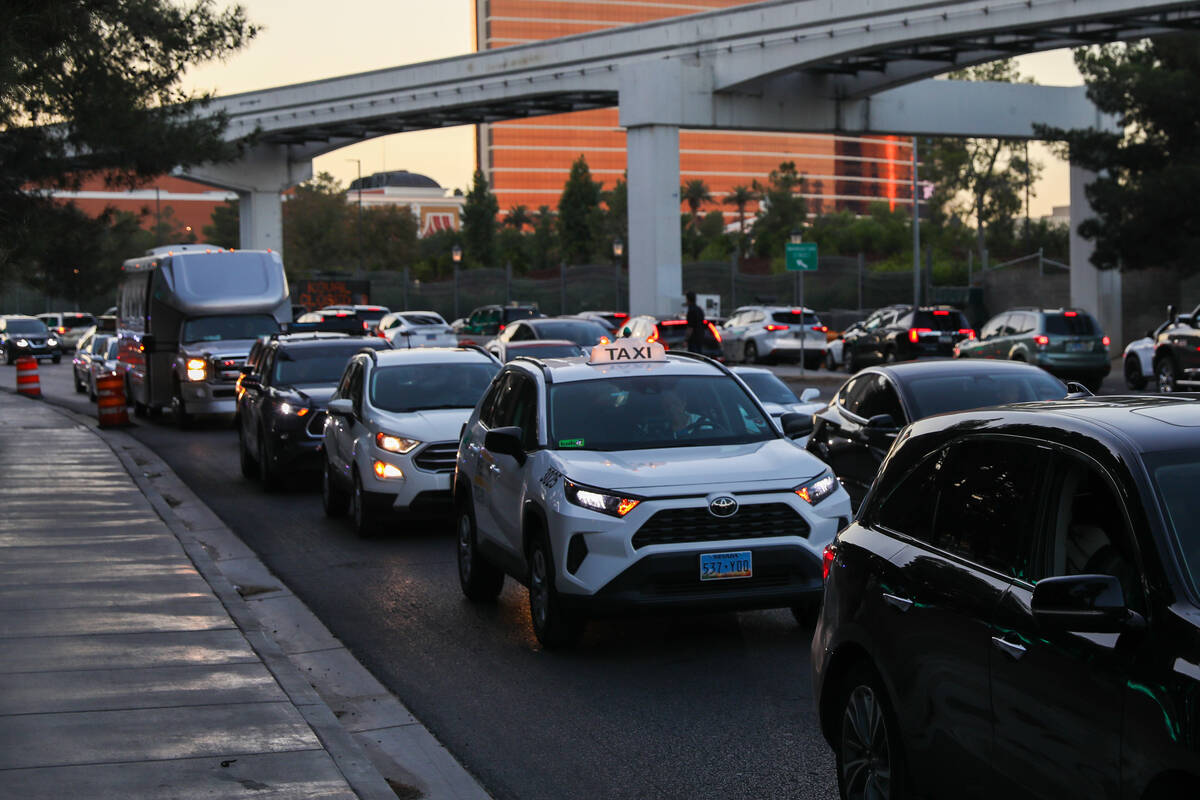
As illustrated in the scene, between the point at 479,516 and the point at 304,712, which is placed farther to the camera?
the point at 479,516

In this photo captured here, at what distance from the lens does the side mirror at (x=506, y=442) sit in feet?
30.7

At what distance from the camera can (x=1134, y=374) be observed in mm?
30547

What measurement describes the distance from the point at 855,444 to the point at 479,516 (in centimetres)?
423

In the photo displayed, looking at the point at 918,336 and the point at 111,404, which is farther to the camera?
the point at 918,336

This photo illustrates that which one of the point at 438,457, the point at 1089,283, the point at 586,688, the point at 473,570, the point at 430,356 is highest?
the point at 1089,283

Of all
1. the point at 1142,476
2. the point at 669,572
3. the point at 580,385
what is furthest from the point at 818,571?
the point at 1142,476

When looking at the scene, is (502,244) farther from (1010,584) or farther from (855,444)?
(1010,584)

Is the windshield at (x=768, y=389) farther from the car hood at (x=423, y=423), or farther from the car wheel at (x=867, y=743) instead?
the car wheel at (x=867, y=743)

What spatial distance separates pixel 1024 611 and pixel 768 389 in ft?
45.6

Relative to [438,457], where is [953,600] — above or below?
above

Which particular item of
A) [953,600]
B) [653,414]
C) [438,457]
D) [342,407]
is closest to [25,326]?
[342,407]

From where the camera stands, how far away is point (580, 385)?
32.8ft

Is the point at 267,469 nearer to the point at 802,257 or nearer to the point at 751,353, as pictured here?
the point at 802,257

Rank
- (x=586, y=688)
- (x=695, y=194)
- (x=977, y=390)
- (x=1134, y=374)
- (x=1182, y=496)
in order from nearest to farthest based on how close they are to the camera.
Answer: (x=1182, y=496) → (x=586, y=688) → (x=977, y=390) → (x=1134, y=374) → (x=695, y=194)
